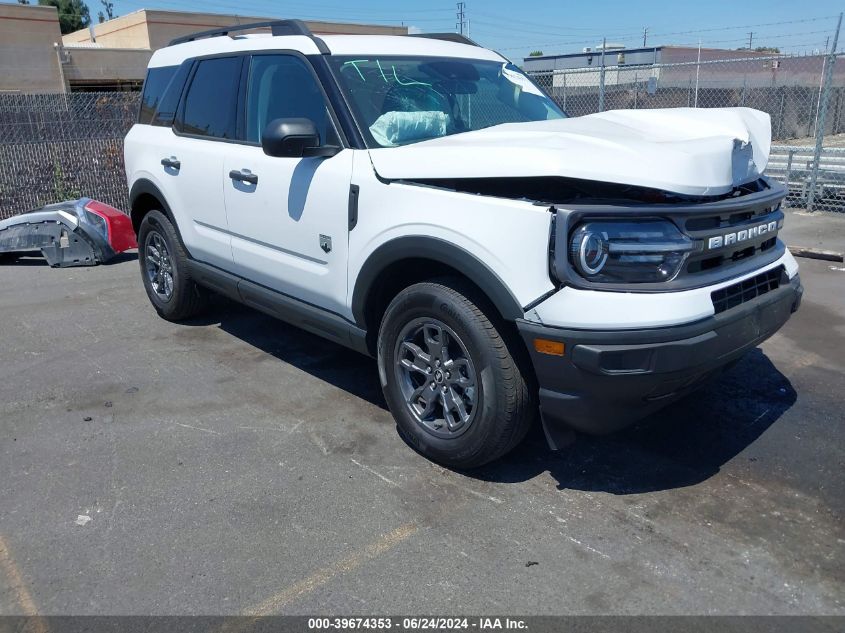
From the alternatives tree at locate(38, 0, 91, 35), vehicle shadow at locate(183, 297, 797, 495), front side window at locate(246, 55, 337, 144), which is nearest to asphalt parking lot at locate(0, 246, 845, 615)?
vehicle shadow at locate(183, 297, 797, 495)

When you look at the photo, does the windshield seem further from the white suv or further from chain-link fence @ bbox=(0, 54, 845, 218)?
chain-link fence @ bbox=(0, 54, 845, 218)

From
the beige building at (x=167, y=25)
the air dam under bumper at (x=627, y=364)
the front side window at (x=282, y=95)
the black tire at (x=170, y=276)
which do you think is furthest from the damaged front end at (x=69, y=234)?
the beige building at (x=167, y=25)

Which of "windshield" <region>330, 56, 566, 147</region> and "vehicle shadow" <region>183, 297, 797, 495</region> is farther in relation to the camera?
"windshield" <region>330, 56, 566, 147</region>

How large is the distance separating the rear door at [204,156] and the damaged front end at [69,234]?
10.7 feet

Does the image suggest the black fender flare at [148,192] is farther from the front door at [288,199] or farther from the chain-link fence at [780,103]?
the chain-link fence at [780,103]

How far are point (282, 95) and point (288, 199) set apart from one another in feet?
2.25

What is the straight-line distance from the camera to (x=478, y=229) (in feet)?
10.4

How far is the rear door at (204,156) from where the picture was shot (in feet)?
15.9

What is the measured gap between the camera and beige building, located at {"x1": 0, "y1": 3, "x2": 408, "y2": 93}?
31750mm

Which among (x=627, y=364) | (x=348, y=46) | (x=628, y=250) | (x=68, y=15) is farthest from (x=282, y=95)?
(x=68, y=15)

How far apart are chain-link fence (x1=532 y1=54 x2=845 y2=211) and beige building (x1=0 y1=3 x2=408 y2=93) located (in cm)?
1409

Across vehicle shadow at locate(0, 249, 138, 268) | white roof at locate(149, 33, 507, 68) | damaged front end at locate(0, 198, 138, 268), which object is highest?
Result: white roof at locate(149, 33, 507, 68)

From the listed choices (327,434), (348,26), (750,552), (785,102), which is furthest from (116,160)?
(348,26)

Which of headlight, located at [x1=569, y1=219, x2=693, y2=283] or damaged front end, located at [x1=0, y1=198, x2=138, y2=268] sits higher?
headlight, located at [x1=569, y1=219, x2=693, y2=283]
